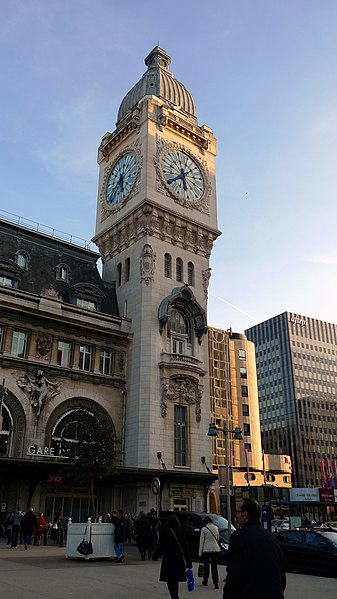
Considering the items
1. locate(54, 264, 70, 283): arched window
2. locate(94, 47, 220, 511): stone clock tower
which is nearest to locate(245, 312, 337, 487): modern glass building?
locate(94, 47, 220, 511): stone clock tower

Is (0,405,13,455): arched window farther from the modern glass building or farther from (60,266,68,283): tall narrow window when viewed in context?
the modern glass building

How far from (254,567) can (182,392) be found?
1450 inches

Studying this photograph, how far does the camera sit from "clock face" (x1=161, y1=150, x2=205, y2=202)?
4871 centimetres

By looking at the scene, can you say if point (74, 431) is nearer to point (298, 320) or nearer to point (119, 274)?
point (119, 274)

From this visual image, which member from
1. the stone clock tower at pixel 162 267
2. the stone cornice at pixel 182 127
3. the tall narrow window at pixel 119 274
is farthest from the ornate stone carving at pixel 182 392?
the stone cornice at pixel 182 127

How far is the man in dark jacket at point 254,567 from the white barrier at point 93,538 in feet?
50.2

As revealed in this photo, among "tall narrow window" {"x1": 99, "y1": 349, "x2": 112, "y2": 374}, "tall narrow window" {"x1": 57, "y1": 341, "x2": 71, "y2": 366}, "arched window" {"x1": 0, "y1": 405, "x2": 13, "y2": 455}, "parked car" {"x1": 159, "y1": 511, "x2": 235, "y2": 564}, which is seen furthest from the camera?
→ "tall narrow window" {"x1": 99, "y1": 349, "x2": 112, "y2": 374}

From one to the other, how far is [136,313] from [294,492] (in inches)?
750

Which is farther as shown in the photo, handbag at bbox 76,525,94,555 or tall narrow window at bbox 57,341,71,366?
tall narrow window at bbox 57,341,71,366

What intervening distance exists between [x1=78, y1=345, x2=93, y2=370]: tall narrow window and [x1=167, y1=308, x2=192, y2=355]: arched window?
689 cm

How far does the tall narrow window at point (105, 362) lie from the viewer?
135 feet

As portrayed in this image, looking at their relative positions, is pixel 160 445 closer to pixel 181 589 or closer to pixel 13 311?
pixel 13 311

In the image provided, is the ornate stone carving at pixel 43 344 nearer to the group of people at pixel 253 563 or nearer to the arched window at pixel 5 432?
the arched window at pixel 5 432

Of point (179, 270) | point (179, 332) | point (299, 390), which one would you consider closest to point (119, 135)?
point (179, 270)
